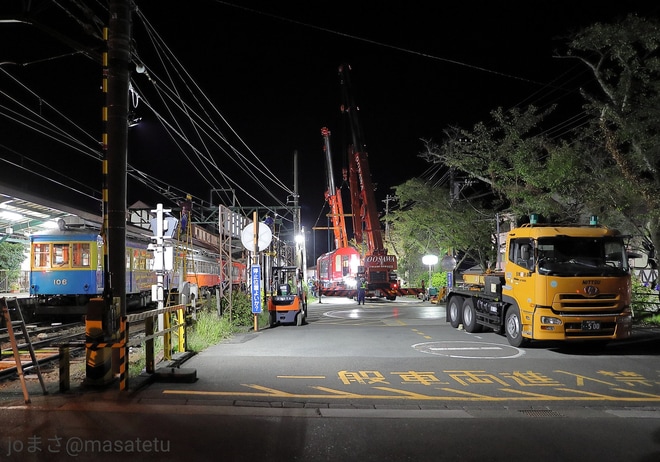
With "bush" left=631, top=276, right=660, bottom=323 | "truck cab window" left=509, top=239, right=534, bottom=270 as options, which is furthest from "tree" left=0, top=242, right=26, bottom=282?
"bush" left=631, top=276, right=660, bottom=323

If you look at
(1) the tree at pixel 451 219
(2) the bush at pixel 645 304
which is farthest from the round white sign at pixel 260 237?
(1) the tree at pixel 451 219

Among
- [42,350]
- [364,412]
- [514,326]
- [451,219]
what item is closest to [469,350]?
[514,326]

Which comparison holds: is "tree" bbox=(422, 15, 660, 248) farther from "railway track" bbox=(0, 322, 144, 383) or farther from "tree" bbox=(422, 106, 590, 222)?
"railway track" bbox=(0, 322, 144, 383)

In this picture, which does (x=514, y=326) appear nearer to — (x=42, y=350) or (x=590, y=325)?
(x=590, y=325)

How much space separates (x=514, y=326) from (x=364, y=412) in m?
6.65

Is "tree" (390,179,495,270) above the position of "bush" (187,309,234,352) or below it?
above

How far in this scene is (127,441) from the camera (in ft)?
16.8

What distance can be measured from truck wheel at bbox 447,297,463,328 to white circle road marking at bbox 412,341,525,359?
3123 mm

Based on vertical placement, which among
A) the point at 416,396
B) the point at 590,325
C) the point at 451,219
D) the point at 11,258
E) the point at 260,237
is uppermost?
the point at 451,219

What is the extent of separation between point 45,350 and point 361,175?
19388mm

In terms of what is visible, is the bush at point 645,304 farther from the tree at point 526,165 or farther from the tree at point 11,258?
the tree at point 11,258

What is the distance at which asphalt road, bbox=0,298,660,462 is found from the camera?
4.98 meters

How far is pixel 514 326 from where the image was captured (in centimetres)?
1172

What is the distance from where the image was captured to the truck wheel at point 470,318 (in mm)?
14305
